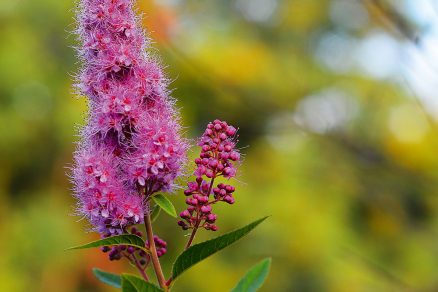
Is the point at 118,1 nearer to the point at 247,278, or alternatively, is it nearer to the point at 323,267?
Answer: the point at 247,278

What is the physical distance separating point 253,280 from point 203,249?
328 mm

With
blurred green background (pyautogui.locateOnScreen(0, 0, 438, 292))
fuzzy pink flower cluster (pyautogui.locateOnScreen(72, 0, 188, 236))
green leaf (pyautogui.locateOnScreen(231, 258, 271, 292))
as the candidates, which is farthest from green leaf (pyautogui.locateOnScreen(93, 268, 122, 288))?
blurred green background (pyautogui.locateOnScreen(0, 0, 438, 292))

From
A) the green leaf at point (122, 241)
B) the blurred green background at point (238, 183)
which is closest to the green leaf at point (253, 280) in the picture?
the green leaf at point (122, 241)

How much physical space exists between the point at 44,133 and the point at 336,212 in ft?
15.3

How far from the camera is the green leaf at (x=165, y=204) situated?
4.97 ft

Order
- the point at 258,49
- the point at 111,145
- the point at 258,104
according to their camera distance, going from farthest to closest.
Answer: the point at 258,49, the point at 258,104, the point at 111,145

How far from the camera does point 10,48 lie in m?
9.45

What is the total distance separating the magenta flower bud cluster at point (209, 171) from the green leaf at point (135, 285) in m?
0.22

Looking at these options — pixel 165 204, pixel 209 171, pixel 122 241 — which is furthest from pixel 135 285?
pixel 209 171

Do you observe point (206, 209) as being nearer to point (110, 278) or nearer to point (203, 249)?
point (203, 249)

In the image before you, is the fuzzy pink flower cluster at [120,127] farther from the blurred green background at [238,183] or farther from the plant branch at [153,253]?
the blurred green background at [238,183]

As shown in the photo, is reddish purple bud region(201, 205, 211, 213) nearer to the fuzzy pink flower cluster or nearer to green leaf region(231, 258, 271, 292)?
the fuzzy pink flower cluster

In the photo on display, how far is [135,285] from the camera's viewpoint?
4.53ft

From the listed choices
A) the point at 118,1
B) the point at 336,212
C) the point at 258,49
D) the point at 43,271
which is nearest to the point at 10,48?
the point at 43,271
